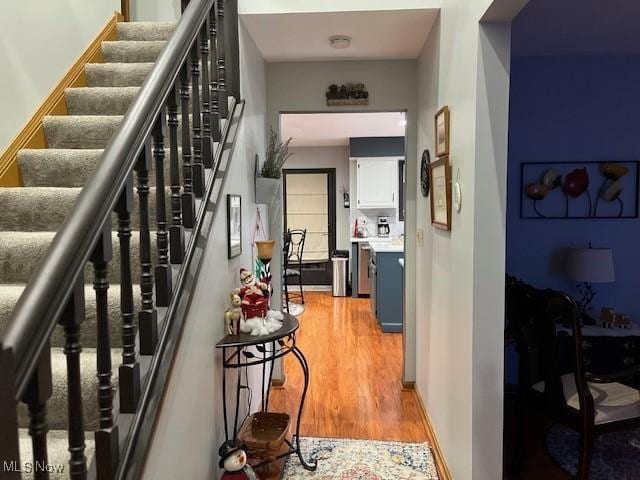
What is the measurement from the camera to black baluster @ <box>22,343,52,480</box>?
0.80 metres

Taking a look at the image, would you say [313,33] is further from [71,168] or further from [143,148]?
[143,148]

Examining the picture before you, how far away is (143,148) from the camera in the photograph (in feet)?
4.15

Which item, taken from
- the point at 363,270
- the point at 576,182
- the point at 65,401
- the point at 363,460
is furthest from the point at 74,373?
the point at 363,270

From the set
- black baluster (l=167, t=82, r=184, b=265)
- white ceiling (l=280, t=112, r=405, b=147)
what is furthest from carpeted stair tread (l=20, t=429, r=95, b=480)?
white ceiling (l=280, t=112, r=405, b=147)

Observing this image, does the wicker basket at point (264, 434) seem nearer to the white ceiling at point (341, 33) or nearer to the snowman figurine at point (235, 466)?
the snowman figurine at point (235, 466)

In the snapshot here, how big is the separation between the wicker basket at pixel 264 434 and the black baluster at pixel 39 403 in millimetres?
1547

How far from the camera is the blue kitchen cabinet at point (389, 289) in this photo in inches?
202

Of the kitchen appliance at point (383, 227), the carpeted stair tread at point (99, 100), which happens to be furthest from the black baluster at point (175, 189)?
the kitchen appliance at point (383, 227)

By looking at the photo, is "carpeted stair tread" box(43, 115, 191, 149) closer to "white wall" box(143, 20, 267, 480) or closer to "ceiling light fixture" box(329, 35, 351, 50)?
"white wall" box(143, 20, 267, 480)

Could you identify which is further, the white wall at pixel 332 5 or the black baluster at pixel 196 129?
the white wall at pixel 332 5

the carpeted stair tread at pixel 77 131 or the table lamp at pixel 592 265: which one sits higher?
the carpeted stair tread at pixel 77 131

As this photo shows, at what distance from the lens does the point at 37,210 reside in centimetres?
195

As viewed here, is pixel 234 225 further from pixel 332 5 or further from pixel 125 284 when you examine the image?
pixel 332 5

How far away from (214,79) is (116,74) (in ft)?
3.02
